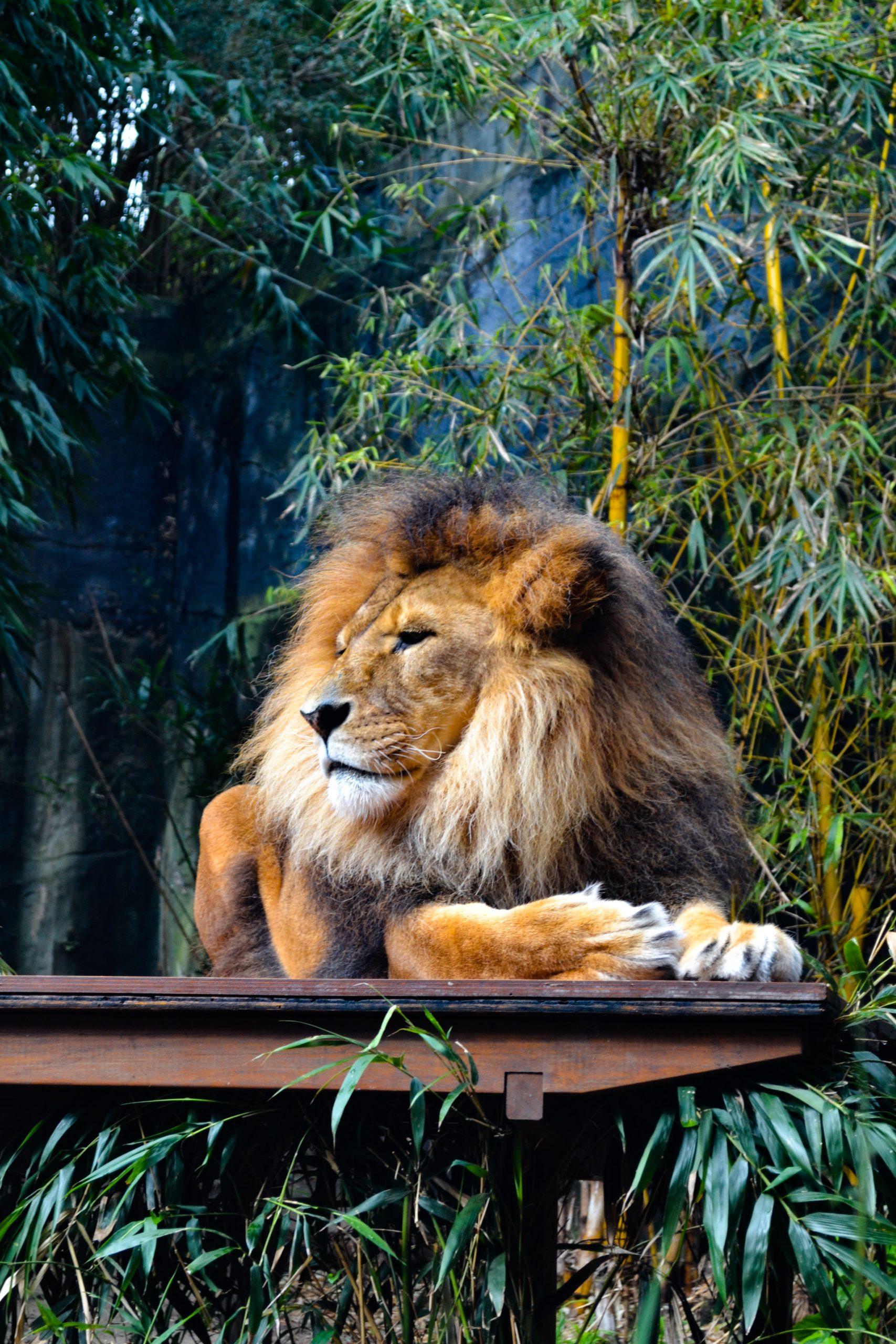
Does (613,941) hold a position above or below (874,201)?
below

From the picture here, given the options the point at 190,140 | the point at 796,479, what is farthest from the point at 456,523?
the point at 190,140

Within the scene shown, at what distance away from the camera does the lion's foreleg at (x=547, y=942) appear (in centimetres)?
171

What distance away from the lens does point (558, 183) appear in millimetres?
5781

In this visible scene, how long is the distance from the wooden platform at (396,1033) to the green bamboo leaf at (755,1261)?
0.18m

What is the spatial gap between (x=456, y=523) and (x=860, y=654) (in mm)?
1795

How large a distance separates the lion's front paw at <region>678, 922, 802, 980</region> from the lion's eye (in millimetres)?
663

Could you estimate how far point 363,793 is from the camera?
6.66 ft

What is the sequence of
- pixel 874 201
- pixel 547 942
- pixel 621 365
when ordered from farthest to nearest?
pixel 874 201, pixel 621 365, pixel 547 942

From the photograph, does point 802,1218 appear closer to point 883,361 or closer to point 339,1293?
point 339,1293

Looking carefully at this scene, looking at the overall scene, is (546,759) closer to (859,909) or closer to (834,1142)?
(834,1142)

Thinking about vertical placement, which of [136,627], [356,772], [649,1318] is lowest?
[649,1318]

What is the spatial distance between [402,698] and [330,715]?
0.38ft

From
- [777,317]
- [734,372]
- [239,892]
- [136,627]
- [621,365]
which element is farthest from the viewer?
[136,627]

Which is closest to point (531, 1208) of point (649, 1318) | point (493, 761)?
point (649, 1318)
